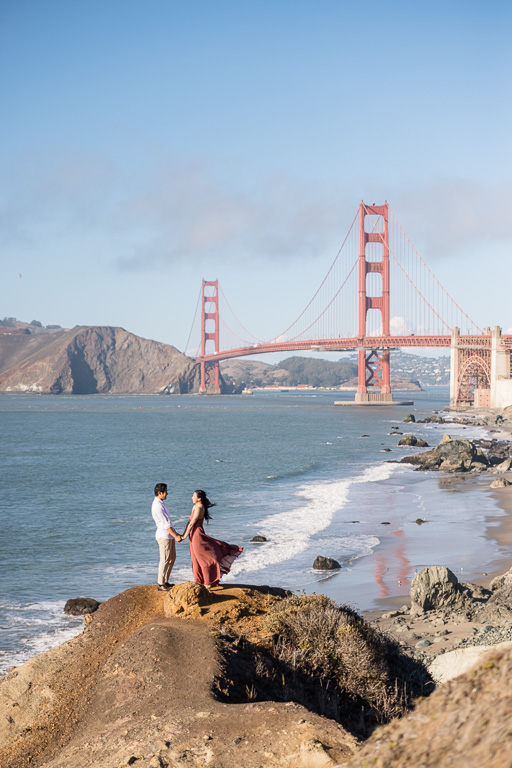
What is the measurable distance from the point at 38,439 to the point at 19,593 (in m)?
43.8

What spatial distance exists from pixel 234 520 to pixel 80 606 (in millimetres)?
10250

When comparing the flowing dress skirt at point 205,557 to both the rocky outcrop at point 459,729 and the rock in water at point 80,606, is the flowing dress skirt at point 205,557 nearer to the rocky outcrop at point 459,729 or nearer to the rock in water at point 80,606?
the rock in water at point 80,606

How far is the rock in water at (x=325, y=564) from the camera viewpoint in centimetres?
1625

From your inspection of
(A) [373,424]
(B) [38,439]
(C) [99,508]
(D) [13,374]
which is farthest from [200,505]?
(D) [13,374]

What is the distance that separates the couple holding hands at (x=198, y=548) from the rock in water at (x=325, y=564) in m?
7.71

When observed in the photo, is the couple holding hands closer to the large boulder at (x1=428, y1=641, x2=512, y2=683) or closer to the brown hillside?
the brown hillside

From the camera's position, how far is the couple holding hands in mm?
8703

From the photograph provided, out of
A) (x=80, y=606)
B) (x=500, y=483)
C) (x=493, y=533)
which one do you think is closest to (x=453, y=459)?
(x=500, y=483)

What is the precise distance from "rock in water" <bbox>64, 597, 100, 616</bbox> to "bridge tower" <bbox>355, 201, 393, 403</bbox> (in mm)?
85510

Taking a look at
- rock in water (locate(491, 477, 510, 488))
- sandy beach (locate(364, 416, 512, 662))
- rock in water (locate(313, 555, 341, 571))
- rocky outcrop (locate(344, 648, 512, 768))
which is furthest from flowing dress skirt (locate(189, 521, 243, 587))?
rock in water (locate(491, 477, 510, 488))

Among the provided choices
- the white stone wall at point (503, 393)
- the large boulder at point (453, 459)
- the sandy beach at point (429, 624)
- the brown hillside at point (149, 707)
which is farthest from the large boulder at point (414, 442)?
the brown hillside at point (149, 707)

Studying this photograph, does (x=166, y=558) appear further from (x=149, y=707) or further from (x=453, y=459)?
(x=453, y=459)

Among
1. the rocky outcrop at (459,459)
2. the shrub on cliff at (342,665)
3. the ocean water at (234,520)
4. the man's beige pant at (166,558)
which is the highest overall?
the man's beige pant at (166,558)

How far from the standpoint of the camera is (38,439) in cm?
5741
